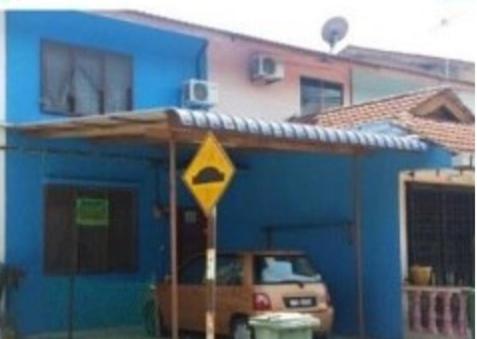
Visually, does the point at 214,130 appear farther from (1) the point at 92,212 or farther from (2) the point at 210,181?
(1) the point at 92,212

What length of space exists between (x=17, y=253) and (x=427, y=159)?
6503 millimetres

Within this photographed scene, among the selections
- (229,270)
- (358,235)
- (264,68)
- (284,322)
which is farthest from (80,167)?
(284,322)

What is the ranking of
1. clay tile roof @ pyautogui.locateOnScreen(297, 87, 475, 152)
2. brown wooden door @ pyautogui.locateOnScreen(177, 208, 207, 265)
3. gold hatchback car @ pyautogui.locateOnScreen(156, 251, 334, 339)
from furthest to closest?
brown wooden door @ pyautogui.locateOnScreen(177, 208, 207, 265) → clay tile roof @ pyautogui.locateOnScreen(297, 87, 475, 152) → gold hatchback car @ pyautogui.locateOnScreen(156, 251, 334, 339)

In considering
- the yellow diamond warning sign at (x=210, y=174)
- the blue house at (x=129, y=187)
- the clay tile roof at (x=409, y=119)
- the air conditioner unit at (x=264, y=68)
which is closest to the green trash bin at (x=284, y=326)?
the yellow diamond warning sign at (x=210, y=174)

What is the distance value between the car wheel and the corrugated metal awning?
252cm

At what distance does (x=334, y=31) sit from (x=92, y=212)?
26.0 ft

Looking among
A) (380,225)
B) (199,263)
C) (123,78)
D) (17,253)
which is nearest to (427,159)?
(380,225)

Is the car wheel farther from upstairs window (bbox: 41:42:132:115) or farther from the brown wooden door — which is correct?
upstairs window (bbox: 41:42:132:115)

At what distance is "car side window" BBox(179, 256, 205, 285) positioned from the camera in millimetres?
14953

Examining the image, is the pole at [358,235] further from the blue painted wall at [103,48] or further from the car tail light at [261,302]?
the blue painted wall at [103,48]

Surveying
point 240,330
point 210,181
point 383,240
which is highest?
point 210,181

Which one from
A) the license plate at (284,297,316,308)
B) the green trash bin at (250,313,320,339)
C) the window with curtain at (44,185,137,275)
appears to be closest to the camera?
the green trash bin at (250,313,320,339)

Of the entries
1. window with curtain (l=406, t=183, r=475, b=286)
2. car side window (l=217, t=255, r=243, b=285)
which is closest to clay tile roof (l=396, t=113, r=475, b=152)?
window with curtain (l=406, t=183, r=475, b=286)

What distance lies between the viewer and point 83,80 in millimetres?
16500
